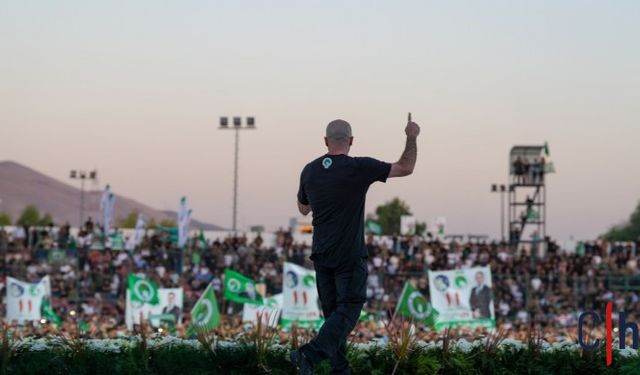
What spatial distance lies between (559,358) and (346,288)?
2.19m

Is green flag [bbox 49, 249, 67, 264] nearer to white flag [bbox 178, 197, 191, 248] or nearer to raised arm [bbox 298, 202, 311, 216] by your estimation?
white flag [bbox 178, 197, 191, 248]

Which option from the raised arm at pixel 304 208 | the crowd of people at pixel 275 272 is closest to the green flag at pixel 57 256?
the crowd of people at pixel 275 272

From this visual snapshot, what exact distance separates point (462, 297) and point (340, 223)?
23558 mm

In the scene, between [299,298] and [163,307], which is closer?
[299,298]

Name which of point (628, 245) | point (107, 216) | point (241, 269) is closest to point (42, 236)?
point (107, 216)

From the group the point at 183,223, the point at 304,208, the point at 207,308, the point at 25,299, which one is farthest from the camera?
the point at 183,223

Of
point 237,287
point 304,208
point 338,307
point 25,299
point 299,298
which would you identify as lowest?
point 25,299

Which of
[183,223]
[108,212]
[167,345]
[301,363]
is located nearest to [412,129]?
[301,363]

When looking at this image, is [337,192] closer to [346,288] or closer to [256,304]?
[346,288]

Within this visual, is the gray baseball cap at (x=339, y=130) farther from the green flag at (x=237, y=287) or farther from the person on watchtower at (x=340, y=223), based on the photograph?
the green flag at (x=237, y=287)

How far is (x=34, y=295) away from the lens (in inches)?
1196

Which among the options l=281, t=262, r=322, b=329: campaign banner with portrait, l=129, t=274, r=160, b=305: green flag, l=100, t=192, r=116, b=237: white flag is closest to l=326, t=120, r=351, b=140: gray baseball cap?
l=281, t=262, r=322, b=329: campaign banner with portrait

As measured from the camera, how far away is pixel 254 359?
8406 mm

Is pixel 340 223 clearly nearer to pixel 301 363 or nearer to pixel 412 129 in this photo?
pixel 412 129
